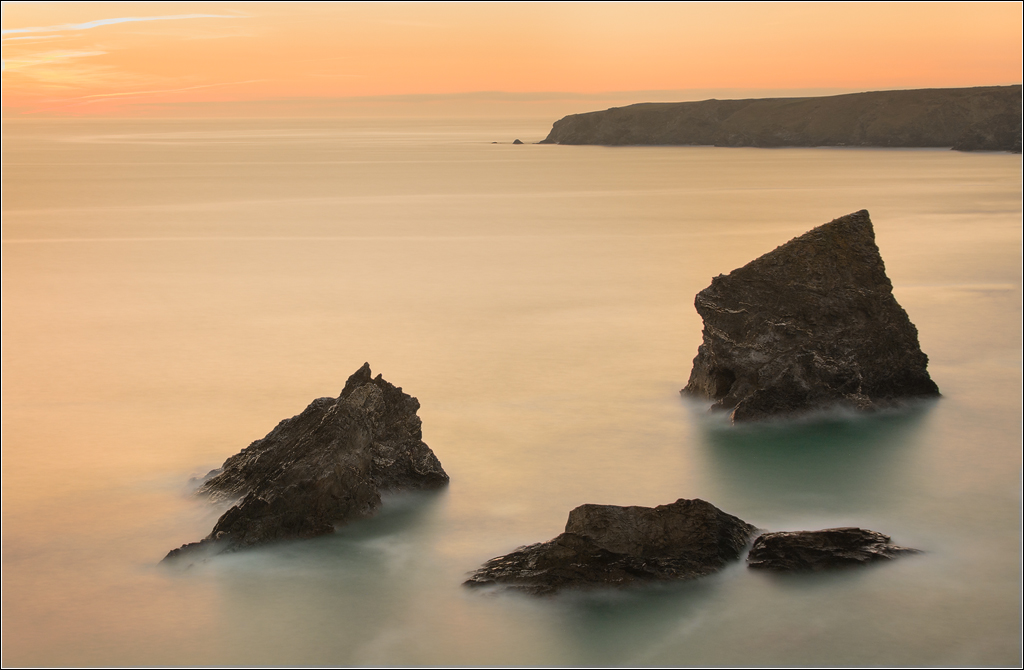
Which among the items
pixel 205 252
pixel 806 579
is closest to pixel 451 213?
pixel 205 252

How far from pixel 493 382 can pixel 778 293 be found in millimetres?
2590

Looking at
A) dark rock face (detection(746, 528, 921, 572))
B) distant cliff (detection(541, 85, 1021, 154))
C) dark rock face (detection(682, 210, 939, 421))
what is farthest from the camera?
distant cliff (detection(541, 85, 1021, 154))

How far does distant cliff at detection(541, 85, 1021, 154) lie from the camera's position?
71.5 meters

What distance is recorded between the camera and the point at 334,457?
20.4ft

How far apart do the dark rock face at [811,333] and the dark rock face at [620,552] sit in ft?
9.12

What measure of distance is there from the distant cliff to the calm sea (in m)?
52.3

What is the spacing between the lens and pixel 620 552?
548 cm

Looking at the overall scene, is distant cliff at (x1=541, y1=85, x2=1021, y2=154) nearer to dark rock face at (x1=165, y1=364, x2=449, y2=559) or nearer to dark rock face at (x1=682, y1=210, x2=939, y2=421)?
dark rock face at (x1=682, y1=210, x2=939, y2=421)

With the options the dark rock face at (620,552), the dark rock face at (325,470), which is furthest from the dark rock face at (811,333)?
the dark rock face at (620,552)

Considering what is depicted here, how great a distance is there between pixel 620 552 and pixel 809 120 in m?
77.0

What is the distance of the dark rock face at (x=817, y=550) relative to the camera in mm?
5629

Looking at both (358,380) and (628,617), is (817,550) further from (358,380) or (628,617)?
(358,380)

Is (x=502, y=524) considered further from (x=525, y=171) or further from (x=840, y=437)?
(x=525, y=171)

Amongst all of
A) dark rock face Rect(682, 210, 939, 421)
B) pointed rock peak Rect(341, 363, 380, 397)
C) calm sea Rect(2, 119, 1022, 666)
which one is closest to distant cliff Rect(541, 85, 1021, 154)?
calm sea Rect(2, 119, 1022, 666)
